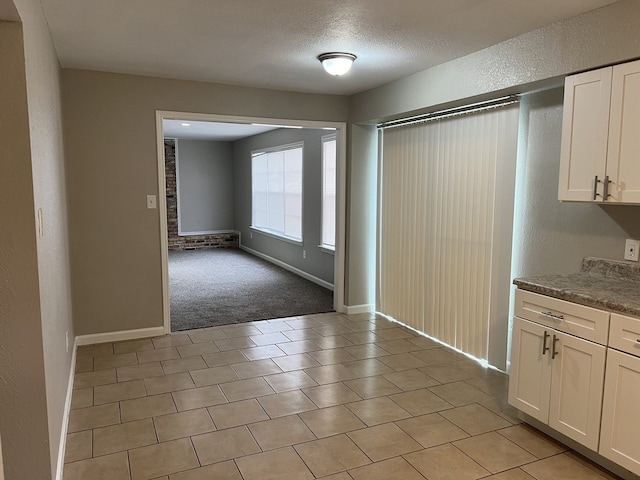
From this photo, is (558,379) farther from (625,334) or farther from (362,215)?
(362,215)

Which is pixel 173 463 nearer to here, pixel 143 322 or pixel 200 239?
pixel 143 322


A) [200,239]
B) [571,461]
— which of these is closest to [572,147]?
[571,461]

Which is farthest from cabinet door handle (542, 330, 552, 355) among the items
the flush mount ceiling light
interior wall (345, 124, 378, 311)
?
interior wall (345, 124, 378, 311)

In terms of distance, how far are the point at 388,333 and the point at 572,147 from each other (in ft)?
8.05

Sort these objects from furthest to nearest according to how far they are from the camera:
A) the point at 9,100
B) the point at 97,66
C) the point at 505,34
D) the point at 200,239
Answer: 1. the point at 200,239
2. the point at 97,66
3. the point at 505,34
4. the point at 9,100

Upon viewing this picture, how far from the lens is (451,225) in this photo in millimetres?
4070

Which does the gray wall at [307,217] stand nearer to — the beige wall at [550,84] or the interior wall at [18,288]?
the beige wall at [550,84]

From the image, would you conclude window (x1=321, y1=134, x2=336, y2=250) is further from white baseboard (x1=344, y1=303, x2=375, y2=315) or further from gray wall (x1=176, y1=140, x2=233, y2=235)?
gray wall (x1=176, y1=140, x2=233, y2=235)

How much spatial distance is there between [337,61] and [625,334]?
8.00 ft

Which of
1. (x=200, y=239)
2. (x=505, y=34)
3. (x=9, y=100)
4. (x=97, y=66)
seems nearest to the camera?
(x=9, y=100)

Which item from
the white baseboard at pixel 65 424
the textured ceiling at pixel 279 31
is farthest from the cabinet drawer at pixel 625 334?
the white baseboard at pixel 65 424

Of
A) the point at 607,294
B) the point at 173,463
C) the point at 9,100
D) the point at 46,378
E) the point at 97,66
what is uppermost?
the point at 97,66

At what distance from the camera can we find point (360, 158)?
199 inches

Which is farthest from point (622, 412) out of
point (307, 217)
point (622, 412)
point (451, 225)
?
point (307, 217)
